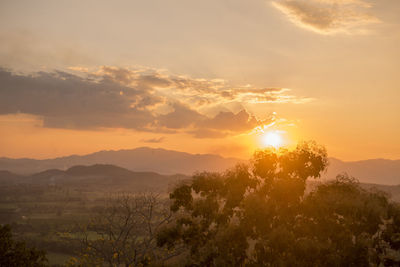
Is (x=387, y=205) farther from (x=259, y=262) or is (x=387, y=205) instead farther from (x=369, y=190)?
(x=259, y=262)

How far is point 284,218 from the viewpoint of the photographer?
18250 mm

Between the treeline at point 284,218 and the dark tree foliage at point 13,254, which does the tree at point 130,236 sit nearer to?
the dark tree foliage at point 13,254

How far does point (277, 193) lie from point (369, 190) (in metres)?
5.04

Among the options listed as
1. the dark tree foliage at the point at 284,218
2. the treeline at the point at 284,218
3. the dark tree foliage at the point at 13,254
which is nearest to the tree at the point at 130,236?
the dark tree foliage at the point at 13,254

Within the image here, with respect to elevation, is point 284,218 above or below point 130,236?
above

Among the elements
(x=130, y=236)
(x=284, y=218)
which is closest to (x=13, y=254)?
(x=130, y=236)

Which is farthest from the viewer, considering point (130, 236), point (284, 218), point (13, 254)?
point (130, 236)

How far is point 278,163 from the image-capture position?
780 inches

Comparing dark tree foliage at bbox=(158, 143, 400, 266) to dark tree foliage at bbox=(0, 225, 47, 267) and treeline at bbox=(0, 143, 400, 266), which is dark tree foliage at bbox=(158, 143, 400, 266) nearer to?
treeline at bbox=(0, 143, 400, 266)

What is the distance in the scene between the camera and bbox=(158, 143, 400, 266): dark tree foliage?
16422 millimetres

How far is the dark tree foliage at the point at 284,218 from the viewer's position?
1642 centimetres

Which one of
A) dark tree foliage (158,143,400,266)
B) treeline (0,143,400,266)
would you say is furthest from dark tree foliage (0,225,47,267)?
dark tree foliage (158,143,400,266)

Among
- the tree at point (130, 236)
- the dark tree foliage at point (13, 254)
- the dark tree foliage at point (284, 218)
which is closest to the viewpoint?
the dark tree foliage at point (284, 218)

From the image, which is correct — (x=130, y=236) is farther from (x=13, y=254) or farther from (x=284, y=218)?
(x=284, y=218)
